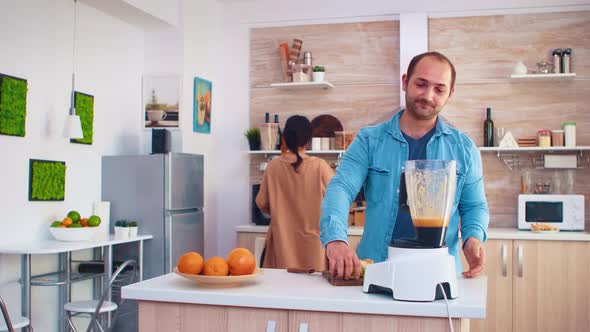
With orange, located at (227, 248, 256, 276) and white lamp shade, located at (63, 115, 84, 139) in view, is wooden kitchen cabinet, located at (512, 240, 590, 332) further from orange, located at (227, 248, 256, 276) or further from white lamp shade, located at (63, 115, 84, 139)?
orange, located at (227, 248, 256, 276)

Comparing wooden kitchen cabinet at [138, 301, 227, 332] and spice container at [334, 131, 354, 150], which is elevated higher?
spice container at [334, 131, 354, 150]

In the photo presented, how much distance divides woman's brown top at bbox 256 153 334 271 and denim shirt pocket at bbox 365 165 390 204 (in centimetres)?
169

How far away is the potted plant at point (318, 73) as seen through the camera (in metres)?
5.67

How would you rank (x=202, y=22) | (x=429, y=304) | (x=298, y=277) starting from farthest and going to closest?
(x=202, y=22) → (x=298, y=277) → (x=429, y=304)

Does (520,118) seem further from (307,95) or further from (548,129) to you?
(307,95)

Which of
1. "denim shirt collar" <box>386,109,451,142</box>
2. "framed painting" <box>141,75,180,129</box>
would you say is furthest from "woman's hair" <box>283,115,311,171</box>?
"denim shirt collar" <box>386,109,451,142</box>

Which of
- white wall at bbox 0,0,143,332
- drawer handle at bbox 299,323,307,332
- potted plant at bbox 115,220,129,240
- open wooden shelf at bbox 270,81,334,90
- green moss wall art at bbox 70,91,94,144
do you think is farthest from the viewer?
open wooden shelf at bbox 270,81,334,90

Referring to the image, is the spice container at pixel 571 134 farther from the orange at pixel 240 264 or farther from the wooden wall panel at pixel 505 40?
the orange at pixel 240 264

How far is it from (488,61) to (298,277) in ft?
12.3

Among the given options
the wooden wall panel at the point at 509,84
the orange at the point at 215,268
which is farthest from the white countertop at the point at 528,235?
the orange at the point at 215,268

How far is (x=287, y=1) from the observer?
594 cm

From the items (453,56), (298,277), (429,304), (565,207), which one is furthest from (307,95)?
(429,304)

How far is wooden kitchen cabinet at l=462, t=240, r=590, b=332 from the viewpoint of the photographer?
4.85m

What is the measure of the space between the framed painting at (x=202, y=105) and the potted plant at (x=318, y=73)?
0.88m
